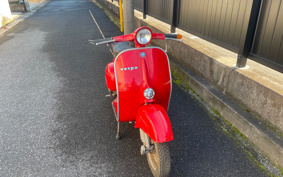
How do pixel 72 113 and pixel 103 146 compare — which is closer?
pixel 103 146

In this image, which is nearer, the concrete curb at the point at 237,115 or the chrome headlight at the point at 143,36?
the chrome headlight at the point at 143,36

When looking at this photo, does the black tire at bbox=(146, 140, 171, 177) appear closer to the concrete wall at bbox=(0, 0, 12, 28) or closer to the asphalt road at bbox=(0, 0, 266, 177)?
the asphalt road at bbox=(0, 0, 266, 177)

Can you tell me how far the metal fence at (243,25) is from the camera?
2.65m

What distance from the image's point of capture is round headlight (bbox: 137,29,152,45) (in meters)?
2.26

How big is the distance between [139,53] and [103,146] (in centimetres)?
→ 127

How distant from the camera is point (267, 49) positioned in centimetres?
279

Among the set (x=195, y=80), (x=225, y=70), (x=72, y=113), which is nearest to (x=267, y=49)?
(x=225, y=70)

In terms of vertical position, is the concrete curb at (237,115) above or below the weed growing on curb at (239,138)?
above

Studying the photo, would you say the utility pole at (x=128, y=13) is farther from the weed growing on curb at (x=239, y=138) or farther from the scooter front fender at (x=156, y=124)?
the scooter front fender at (x=156, y=124)

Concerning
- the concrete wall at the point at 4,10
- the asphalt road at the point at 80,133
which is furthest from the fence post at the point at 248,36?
the concrete wall at the point at 4,10

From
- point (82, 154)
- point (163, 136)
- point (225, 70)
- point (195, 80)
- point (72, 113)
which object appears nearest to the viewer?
point (163, 136)

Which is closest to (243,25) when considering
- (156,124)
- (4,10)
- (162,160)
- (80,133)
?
(156,124)

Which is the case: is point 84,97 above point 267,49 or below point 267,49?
below

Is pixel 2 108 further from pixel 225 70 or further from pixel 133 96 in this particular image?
pixel 225 70
